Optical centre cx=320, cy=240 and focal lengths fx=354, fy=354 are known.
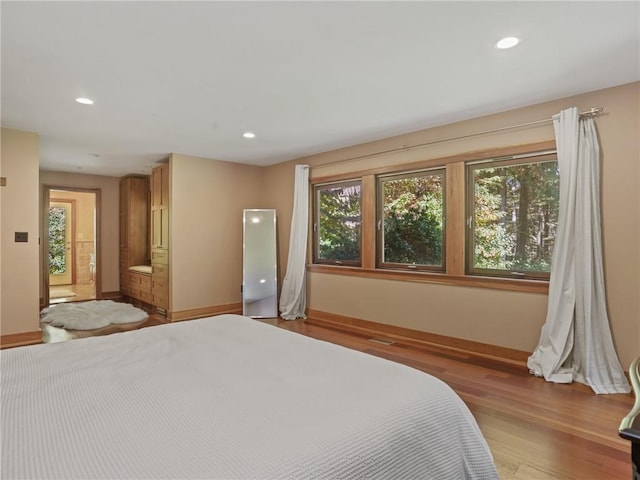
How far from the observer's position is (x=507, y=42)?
2.21m

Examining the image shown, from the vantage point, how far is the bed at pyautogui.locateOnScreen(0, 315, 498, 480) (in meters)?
0.85

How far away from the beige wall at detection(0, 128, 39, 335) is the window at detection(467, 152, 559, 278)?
4.91m

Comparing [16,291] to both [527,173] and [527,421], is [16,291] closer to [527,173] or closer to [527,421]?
[527,421]

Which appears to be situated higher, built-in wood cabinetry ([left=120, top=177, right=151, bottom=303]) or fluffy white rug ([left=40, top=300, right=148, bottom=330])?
built-in wood cabinetry ([left=120, top=177, right=151, bottom=303])

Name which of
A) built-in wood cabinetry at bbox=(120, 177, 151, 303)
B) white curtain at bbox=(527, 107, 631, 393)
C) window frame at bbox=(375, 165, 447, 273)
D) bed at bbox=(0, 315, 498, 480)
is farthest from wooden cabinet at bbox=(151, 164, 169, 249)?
white curtain at bbox=(527, 107, 631, 393)

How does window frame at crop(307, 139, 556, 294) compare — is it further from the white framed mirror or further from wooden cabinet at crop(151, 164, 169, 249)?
wooden cabinet at crop(151, 164, 169, 249)

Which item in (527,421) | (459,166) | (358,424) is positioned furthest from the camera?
(459,166)

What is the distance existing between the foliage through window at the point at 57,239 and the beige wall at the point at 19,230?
6.03 meters

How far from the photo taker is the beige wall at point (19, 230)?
3.93 metres

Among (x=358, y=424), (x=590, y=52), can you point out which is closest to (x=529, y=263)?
(x=590, y=52)

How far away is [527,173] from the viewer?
A: 3402 millimetres

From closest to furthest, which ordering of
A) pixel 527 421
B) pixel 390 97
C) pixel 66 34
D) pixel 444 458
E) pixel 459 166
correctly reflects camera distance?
pixel 444 458, pixel 66 34, pixel 527 421, pixel 390 97, pixel 459 166

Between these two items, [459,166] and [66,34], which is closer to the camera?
[66,34]

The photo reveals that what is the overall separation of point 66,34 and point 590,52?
330 cm
